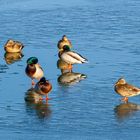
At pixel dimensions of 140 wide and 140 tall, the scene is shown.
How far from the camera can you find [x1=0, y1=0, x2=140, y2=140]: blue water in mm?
10883

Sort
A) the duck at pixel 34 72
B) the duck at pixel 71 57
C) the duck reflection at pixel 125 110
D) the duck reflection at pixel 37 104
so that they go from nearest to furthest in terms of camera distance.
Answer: the duck reflection at pixel 125 110 → the duck reflection at pixel 37 104 → the duck at pixel 34 72 → the duck at pixel 71 57

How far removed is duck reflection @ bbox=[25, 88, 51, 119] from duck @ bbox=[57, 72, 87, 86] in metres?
1.01

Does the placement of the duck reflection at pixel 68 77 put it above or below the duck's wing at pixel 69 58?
below

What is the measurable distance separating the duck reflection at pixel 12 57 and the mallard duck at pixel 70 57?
3.86ft

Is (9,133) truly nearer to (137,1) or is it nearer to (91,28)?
(91,28)

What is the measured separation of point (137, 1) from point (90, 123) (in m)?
14.4

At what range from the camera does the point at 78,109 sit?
11906 millimetres

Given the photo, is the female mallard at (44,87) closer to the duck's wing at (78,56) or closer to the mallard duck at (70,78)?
the mallard duck at (70,78)

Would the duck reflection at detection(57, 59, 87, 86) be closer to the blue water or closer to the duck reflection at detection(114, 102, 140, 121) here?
the blue water

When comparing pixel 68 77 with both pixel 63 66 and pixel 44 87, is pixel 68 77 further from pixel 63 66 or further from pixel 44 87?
pixel 44 87

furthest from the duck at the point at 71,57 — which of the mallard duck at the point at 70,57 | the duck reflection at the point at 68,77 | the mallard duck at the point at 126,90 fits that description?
the mallard duck at the point at 126,90

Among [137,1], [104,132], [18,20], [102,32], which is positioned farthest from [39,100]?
[137,1]

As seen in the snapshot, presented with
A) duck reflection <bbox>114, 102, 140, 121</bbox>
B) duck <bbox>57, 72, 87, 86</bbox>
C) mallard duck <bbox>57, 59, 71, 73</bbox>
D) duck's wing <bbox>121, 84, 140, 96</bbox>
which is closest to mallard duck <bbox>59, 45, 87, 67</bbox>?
mallard duck <bbox>57, 59, 71, 73</bbox>

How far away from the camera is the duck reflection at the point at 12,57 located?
16539 mm
